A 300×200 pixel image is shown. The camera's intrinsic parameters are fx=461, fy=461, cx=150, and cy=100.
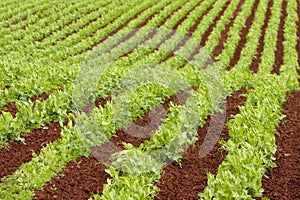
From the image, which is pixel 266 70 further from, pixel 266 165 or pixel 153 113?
pixel 266 165

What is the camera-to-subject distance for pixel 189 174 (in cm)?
686

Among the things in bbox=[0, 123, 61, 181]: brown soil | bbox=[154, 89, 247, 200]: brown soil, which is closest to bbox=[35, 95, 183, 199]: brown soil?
bbox=[0, 123, 61, 181]: brown soil

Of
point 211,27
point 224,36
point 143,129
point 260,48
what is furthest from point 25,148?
point 211,27

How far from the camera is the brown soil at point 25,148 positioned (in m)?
6.55

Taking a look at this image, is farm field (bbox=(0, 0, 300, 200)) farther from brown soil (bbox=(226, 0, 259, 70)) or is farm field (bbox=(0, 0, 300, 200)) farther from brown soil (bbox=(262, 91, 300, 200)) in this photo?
brown soil (bbox=(226, 0, 259, 70))

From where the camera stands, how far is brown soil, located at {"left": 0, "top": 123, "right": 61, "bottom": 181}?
21.5ft

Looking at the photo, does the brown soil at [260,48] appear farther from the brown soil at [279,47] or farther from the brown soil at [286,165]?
the brown soil at [286,165]

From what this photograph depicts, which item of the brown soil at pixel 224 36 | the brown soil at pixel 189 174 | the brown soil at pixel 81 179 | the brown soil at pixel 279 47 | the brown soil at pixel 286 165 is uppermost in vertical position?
the brown soil at pixel 81 179

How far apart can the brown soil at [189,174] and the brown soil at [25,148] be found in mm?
2029

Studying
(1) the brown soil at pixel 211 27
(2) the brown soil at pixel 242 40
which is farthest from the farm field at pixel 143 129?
(1) the brown soil at pixel 211 27

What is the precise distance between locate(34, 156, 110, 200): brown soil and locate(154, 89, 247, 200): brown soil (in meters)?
0.86

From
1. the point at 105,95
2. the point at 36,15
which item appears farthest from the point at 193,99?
the point at 36,15

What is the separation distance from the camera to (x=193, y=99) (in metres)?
9.65

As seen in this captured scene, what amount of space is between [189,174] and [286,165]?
1724 millimetres
